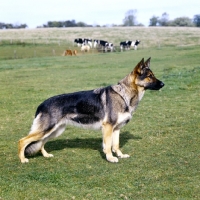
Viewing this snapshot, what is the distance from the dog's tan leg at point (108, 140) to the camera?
8.18 meters

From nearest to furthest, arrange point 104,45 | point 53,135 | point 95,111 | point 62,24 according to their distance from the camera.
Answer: point 95,111
point 53,135
point 104,45
point 62,24

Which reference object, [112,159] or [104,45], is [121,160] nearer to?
[112,159]

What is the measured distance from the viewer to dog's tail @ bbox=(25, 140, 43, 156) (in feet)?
27.4

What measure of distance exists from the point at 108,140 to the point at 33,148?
5.48ft

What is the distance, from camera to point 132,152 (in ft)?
29.4

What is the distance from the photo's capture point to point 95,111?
830cm

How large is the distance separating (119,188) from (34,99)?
1072 cm

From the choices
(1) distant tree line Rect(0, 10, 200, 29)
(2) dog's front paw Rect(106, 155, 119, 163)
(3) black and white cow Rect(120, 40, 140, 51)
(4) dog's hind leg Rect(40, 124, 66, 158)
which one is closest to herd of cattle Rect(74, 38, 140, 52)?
(3) black and white cow Rect(120, 40, 140, 51)

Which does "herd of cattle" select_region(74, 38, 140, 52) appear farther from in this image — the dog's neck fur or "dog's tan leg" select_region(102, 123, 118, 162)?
"dog's tan leg" select_region(102, 123, 118, 162)

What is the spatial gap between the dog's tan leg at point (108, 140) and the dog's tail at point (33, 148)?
145cm

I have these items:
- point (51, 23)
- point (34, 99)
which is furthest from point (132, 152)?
point (51, 23)

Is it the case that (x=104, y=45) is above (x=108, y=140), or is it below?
below

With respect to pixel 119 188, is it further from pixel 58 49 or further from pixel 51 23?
pixel 51 23

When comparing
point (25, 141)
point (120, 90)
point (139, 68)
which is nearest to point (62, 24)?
point (120, 90)
